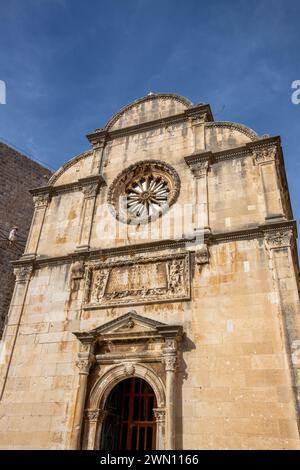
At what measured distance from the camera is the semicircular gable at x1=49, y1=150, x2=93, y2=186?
44.6 ft

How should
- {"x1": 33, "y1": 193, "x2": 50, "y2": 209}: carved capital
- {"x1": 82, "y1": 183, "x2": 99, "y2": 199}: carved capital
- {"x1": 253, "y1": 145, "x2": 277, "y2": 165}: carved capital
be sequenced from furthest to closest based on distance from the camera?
{"x1": 33, "y1": 193, "x2": 50, "y2": 209}: carved capital < {"x1": 82, "y1": 183, "x2": 99, "y2": 199}: carved capital < {"x1": 253, "y1": 145, "x2": 277, "y2": 165}: carved capital

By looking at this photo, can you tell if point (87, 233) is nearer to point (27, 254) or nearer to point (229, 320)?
point (27, 254)

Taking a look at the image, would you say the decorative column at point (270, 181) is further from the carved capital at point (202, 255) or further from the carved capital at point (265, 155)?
the carved capital at point (202, 255)

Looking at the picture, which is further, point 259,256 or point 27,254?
point 27,254

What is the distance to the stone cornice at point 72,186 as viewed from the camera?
12773 millimetres

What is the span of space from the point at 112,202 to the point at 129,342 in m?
4.52

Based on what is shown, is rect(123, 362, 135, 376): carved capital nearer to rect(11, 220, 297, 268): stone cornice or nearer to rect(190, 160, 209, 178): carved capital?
rect(11, 220, 297, 268): stone cornice

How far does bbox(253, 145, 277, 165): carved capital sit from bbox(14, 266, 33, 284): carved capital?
733cm

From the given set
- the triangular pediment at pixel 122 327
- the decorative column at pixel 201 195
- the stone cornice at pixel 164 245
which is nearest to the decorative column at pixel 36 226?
the stone cornice at pixel 164 245

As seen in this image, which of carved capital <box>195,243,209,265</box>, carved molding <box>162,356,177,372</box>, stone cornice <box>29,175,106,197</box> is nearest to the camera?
carved molding <box>162,356,177,372</box>

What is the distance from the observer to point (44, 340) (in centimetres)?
1062

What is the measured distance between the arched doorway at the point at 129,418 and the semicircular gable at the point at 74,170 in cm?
694

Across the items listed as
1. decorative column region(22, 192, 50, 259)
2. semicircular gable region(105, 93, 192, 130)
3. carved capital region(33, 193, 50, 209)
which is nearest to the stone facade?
carved capital region(33, 193, 50, 209)
